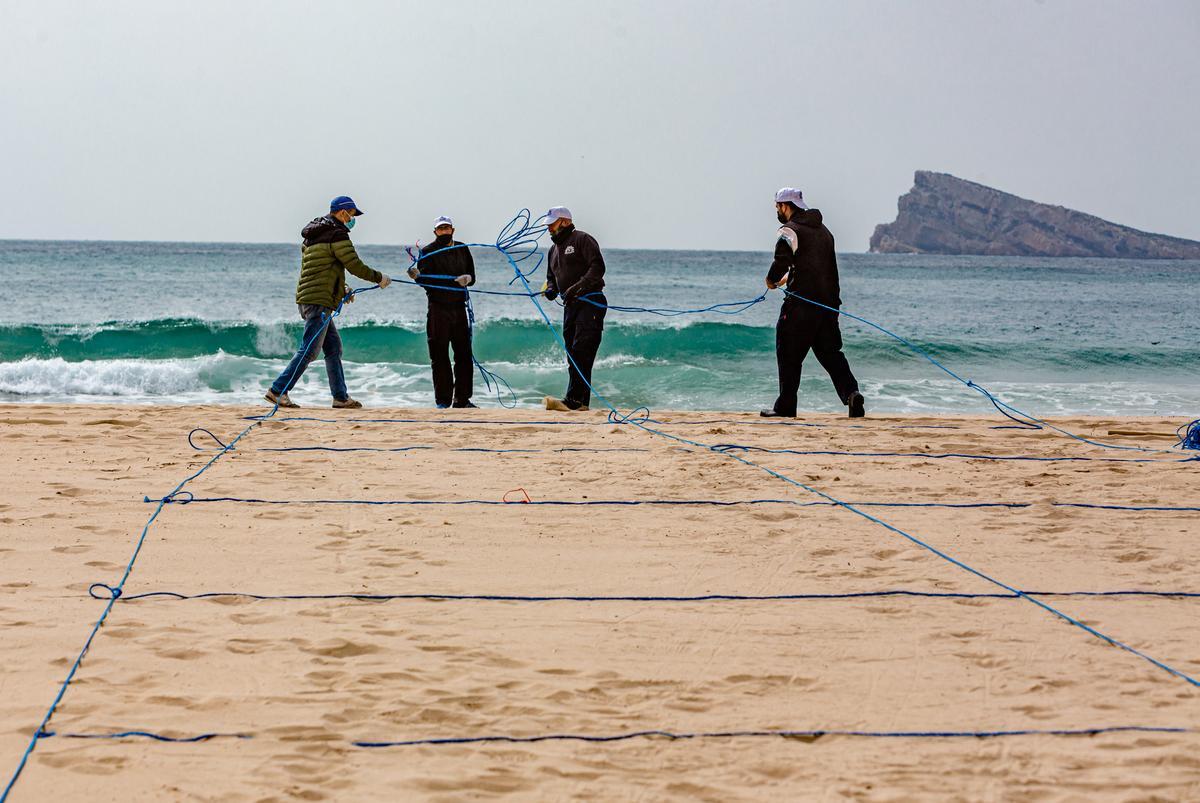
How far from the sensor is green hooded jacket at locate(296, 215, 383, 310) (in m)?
7.70

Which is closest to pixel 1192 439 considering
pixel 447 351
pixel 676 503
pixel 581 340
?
pixel 676 503

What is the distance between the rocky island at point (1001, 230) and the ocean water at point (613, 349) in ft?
216

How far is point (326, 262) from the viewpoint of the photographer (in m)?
7.72

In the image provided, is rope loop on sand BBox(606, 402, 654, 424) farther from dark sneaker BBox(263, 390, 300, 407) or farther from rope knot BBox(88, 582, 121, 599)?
rope knot BBox(88, 582, 121, 599)

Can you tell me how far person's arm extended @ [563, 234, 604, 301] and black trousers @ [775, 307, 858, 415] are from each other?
4.47ft

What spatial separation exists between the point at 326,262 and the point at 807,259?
3389 millimetres

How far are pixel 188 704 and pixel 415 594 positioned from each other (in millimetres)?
969

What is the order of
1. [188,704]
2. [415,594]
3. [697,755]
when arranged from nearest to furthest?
[697,755] < [188,704] < [415,594]

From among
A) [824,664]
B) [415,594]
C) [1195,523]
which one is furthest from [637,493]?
[1195,523]

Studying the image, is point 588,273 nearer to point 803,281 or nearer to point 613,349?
point 803,281

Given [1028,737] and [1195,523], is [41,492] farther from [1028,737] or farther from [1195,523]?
[1195,523]

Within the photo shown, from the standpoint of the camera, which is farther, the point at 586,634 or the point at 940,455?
the point at 940,455

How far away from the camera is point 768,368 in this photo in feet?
52.0


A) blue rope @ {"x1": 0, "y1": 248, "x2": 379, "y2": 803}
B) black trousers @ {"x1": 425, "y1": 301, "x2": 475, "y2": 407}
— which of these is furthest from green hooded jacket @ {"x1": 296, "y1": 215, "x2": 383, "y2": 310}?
blue rope @ {"x1": 0, "y1": 248, "x2": 379, "y2": 803}
